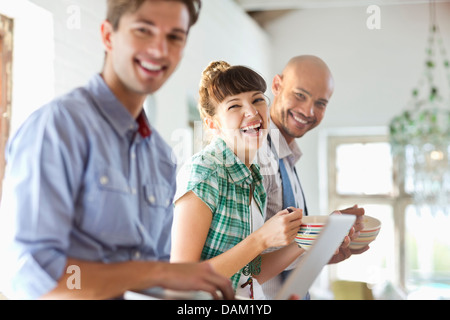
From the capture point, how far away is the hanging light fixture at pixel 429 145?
2646 mm

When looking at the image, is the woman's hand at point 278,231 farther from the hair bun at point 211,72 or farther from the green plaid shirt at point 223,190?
the hair bun at point 211,72

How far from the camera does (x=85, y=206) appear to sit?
1.85 ft

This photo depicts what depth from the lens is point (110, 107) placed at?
24.0 inches

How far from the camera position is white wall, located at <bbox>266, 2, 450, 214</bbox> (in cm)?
98

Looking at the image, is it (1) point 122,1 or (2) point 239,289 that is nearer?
(1) point 122,1

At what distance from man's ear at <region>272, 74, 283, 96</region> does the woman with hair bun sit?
5 cm

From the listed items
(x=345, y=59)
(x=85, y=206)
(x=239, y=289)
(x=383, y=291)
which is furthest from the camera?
(x=383, y=291)

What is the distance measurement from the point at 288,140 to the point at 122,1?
0.45 m

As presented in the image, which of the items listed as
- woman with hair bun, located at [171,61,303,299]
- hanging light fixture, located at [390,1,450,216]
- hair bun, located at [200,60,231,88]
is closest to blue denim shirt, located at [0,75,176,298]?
woman with hair bun, located at [171,61,303,299]

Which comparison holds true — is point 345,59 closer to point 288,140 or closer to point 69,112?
point 288,140

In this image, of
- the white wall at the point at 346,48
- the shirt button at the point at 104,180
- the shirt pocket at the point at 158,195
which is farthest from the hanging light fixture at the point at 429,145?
the shirt button at the point at 104,180

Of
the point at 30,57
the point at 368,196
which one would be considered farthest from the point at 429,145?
the point at 30,57

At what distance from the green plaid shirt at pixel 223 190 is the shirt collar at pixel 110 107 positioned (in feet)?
0.74

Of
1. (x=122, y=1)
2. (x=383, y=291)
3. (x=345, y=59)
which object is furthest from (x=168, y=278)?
(x=383, y=291)
